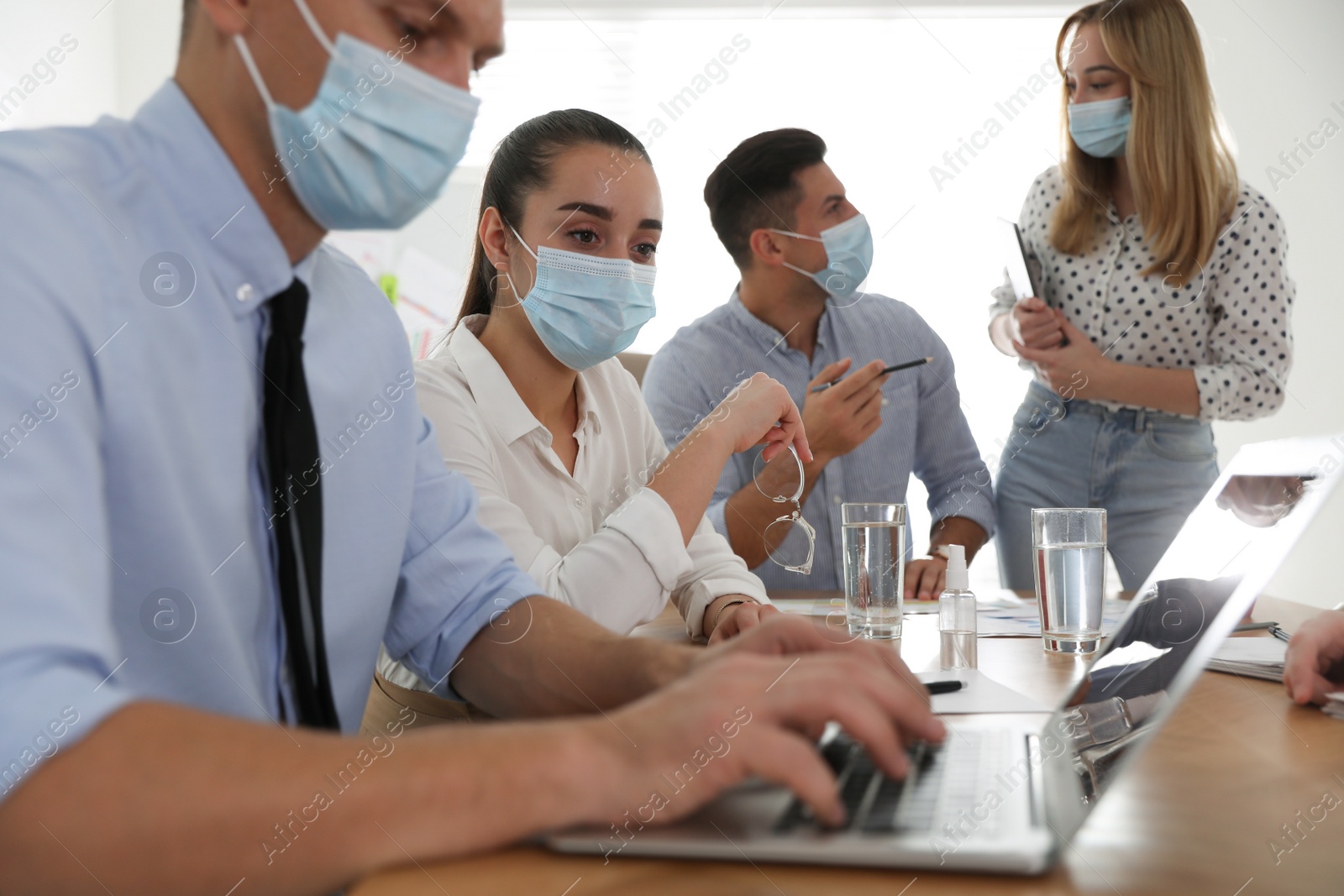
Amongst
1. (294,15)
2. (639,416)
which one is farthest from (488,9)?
(639,416)

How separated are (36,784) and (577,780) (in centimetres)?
22

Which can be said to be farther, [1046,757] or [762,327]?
[762,327]

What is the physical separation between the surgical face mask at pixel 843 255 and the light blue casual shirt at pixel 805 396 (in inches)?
2.4

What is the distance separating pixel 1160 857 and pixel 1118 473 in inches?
60.8

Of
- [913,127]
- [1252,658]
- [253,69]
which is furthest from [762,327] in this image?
[913,127]

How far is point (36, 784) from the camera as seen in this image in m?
0.41

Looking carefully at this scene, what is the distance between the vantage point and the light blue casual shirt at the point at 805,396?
1.96 meters

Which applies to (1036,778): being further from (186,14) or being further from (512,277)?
(512,277)

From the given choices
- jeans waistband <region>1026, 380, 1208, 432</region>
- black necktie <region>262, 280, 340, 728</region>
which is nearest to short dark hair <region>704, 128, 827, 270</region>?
jeans waistband <region>1026, 380, 1208, 432</region>

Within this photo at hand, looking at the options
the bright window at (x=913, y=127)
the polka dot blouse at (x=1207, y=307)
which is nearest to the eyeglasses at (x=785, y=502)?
the polka dot blouse at (x=1207, y=307)

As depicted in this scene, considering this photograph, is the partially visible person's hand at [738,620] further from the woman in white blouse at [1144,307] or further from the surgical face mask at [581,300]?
the woman in white blouse at [1144,307]

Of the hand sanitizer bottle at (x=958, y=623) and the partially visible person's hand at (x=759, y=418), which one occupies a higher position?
the partially visible person's hand at (x=759, y=418)

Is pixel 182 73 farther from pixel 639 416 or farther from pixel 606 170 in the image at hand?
pixel 639 416

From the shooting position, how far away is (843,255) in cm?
210
